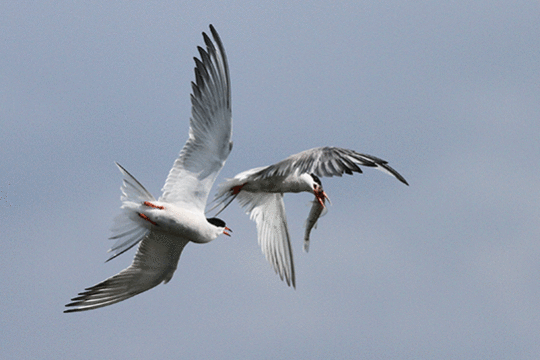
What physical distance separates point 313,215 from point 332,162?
3.13m

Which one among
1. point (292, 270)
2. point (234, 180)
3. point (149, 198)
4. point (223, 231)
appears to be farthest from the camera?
point (292, 270)

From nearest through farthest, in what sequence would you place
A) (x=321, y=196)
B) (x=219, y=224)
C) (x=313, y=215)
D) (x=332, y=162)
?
1. (x=332, y=162)
2. (x=219, y=224)
3. (x=321, y=196)
4. (x=313, y=215)

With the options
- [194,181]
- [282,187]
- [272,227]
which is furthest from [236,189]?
[194,181]

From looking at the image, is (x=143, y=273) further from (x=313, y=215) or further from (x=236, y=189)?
(x=313, y=215)

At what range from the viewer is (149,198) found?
849cm

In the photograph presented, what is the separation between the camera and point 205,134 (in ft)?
28.6

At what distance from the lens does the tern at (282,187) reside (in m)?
8.48

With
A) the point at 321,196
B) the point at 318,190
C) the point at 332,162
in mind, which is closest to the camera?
the point at 332,162

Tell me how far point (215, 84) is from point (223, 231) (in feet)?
6.04

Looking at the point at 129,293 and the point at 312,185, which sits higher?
the point at 312,185

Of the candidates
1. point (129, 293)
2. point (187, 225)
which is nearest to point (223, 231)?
point (187, 225)

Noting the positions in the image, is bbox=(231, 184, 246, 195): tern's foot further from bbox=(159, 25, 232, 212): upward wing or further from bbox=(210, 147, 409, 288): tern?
bbox=(159, 25, 232, 212): upward wing

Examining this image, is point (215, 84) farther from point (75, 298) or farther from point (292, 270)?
point (292, 270)

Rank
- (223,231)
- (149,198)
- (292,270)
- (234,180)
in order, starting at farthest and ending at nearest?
(292,270)
(234,180)
(223,231)
(149,198)
